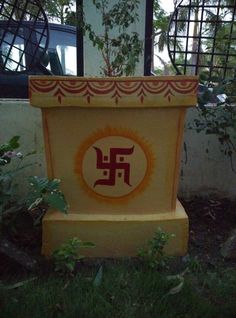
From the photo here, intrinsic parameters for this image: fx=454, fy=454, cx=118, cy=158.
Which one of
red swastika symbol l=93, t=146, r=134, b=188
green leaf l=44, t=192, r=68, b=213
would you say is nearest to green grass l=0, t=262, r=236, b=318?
green leaf l=44, t=192, r=68, b=213

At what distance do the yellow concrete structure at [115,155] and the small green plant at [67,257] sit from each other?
21 centimetres

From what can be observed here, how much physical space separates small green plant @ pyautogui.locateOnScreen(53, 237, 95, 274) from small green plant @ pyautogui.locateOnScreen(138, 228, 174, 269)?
359 mm

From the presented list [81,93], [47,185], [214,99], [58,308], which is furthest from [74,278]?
[214,99]

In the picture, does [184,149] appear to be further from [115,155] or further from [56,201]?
[56,201]

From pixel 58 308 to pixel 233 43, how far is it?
7.32 feet

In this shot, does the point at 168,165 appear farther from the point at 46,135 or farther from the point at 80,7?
the point at 80,7

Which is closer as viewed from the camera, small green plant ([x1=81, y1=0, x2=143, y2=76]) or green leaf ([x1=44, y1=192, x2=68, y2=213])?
green leaf ([x1=44, y1=192, x2=68, y2=213])

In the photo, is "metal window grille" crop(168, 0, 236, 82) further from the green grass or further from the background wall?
the green grass

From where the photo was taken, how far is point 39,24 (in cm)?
350

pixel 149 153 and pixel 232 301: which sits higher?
pixel 149 153

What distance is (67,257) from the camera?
230 cm

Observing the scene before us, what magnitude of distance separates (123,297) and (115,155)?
29.7 inches

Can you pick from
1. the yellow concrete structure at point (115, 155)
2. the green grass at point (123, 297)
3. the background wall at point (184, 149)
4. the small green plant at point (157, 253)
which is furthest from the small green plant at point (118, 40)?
the green grass at point (123, 297)

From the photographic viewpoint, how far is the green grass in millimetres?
2002
